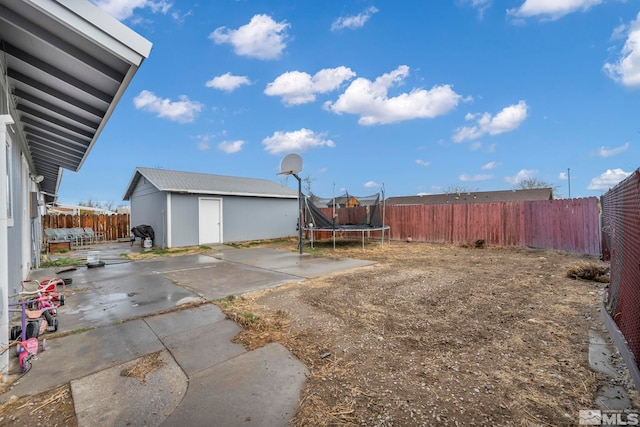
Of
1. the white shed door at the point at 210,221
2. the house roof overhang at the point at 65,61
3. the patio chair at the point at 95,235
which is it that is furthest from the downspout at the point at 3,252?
the patio chair at the point at 95,235

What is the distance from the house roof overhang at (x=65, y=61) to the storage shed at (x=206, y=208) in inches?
289

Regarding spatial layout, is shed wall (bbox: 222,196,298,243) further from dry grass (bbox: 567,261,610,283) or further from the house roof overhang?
dry grass (bbox: 567,261,610,283)

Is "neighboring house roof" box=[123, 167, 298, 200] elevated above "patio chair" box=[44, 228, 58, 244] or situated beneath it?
elevated above

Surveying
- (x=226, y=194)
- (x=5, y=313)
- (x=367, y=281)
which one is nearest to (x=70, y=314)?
(x=5, y=313)

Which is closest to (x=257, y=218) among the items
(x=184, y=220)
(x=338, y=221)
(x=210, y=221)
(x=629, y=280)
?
(x=210, y=221)

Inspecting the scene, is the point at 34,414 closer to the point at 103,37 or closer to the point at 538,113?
the point at 103,37

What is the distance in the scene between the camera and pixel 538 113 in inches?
565

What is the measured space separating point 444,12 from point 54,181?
1670cm

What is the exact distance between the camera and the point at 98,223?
14805 mm

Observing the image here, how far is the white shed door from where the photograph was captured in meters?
12.2

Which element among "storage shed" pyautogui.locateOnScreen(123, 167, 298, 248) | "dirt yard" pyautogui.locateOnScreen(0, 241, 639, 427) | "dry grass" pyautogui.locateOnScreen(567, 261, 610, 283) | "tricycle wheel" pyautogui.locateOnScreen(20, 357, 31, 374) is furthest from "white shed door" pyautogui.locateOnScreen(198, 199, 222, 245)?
"dry grass" pyautogui.locateOnScreen(567, 261, 610, 283)

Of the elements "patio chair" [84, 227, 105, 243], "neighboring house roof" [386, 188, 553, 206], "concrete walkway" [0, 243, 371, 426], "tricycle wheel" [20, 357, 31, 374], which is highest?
"neighboring house roof" [386, 188, 553, 206]

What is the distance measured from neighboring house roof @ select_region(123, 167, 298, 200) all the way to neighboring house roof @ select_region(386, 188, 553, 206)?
1414cm

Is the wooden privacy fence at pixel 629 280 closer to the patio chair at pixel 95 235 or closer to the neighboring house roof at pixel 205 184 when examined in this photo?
the neighboring house roof at pixel 205 184
